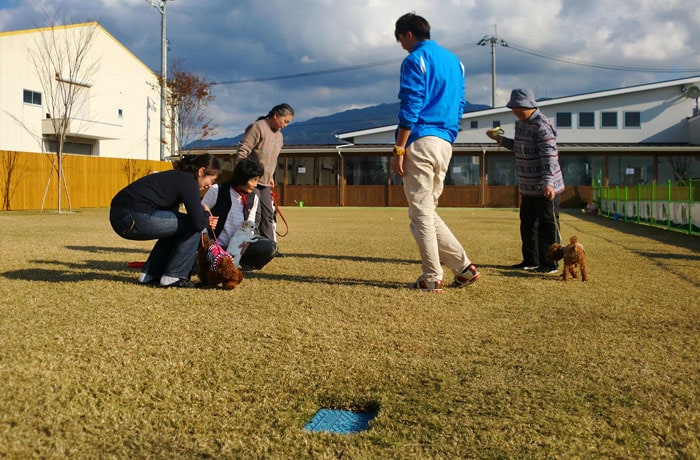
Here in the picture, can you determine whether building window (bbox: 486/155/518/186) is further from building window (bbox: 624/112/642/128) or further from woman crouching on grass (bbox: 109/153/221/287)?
woman crouching on grass (bbox: 109/153/221/287)

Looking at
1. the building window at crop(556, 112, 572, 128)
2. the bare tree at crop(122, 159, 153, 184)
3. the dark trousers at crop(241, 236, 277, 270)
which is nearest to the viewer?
the dark trousers at crop(241, 236, 277, 270)

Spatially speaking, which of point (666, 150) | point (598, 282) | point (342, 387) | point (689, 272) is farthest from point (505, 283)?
point (666, 150)

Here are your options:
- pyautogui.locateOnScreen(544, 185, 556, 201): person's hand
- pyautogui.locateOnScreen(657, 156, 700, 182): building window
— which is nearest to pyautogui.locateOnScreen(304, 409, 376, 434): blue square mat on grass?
pyautogui.locateOnScreen(544, 185, 556, 201): person's hand

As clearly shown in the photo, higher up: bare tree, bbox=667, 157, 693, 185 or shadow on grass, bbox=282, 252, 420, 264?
bare tree, bbox=667, 157, 693, 185

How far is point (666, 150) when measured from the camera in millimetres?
24734

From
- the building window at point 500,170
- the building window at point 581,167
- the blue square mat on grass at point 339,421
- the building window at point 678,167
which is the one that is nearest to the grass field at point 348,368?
the blue square mat on grass at point 339,421

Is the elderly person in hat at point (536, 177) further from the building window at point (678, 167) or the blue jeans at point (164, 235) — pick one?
the building window at point (678, 167)

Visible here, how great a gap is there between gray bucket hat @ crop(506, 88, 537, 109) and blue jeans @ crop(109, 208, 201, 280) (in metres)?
3.08

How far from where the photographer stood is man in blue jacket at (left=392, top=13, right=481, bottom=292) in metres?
4.06

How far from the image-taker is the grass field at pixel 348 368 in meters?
1.79

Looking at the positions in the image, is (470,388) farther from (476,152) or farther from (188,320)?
(476,152)

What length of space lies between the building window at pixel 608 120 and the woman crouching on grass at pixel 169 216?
26150mm

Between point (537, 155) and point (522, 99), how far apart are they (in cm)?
56

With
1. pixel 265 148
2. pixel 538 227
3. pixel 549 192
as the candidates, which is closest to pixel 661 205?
pixel 538 227
